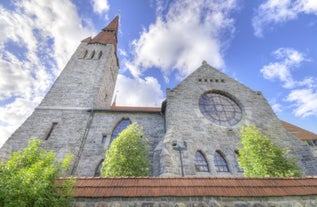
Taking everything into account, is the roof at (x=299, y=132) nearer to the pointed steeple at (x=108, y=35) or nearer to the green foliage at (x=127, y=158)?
the green foliage at (x=127, y=158)

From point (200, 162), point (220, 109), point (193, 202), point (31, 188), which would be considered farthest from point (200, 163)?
point (31, 188)

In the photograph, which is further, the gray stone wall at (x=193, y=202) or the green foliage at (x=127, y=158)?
the green foliage at (x=127, y=158)

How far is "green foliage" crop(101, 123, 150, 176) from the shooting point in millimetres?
7824

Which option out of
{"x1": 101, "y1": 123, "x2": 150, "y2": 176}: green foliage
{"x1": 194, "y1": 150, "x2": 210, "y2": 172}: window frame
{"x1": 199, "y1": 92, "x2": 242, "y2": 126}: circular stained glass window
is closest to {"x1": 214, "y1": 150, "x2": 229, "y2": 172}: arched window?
{"x1": 194, "y1": 150, "x2": 210, "y2": 172}: window frame

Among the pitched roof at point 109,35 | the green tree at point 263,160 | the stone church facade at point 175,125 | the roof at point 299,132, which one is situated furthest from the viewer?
the pitched roof at point 109,35

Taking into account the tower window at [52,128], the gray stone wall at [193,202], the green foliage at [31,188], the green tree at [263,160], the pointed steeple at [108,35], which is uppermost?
the pointed steeple at [108,35]

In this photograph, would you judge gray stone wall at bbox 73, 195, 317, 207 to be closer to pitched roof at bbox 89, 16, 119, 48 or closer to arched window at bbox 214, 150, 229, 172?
arched window at bbox 214, 150, 229, 172

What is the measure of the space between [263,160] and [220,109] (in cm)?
571

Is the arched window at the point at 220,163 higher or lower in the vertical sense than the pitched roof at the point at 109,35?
lower

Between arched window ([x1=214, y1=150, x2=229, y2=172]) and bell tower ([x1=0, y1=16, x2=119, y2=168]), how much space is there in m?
9.68

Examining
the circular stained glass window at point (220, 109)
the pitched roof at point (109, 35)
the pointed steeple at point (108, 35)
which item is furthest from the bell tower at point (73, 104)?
the circular stained glass window at point (220, 109)

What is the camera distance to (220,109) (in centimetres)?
1265

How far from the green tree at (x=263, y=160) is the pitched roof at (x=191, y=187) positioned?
365 centimetres

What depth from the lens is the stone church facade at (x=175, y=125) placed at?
968 cm
